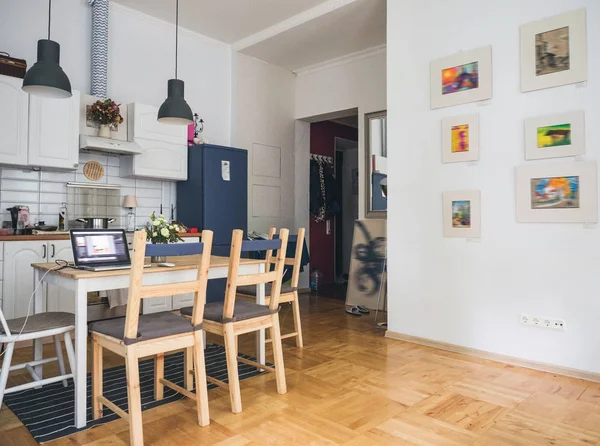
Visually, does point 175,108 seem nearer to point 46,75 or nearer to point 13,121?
point 46,75

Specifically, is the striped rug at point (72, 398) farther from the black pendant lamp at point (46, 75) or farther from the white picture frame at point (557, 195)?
the white picture frame at point (557, 195)

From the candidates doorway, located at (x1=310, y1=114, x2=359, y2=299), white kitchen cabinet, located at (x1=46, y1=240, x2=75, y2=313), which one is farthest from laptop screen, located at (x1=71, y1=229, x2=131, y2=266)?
doorway, located at (x1=310, y1=114, x2=359, y2=299)

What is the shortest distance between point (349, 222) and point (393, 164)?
4.60m

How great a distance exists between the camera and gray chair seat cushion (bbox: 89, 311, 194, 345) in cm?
215

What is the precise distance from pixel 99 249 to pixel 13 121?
2067mm

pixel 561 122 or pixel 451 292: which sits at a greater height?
pixel 561 122

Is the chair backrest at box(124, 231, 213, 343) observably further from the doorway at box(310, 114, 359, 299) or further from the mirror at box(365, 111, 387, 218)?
the doorway at box(310, 114, 359, 299)

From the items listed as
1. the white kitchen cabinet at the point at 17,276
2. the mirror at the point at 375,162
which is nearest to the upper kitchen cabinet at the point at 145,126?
the white kitchen cabinet at the point at 17,276

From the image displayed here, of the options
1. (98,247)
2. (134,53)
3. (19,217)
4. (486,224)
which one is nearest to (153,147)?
(134,53)

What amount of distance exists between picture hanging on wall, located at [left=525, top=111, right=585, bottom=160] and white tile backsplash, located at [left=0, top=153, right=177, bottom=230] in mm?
3913

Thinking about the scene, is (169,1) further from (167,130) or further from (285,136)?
(285,136)

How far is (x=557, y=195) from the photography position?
10.4 ft

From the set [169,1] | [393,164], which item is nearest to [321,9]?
[169,1]

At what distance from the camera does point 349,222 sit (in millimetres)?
8727
